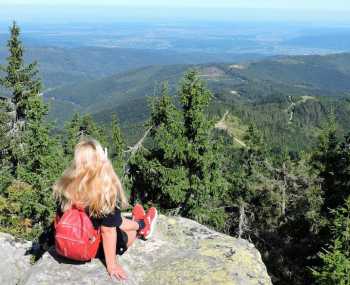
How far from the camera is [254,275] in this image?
8.86m

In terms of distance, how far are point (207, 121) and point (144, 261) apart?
17.0 meters

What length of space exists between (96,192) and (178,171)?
1791cm

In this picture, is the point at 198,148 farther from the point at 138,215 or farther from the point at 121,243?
the point at 121,243

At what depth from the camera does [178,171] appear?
82.6 ft

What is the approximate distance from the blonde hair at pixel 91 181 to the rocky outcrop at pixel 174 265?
120cm

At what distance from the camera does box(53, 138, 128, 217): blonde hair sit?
7309 mm

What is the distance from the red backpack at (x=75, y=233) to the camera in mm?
7539

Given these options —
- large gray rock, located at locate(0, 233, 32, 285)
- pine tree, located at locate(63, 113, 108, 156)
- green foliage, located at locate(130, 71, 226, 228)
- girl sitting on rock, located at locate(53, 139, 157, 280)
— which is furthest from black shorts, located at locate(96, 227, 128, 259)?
pine tree, located at locate(63, 113, 108, 156)

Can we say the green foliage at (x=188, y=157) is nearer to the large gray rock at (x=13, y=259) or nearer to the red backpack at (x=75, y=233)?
the large gray rock at (x=13, y=259)

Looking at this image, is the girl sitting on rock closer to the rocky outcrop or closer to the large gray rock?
the rocky outcrop

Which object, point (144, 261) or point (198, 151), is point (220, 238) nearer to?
point (144, 261)

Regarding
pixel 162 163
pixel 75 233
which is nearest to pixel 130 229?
pixel 75 233

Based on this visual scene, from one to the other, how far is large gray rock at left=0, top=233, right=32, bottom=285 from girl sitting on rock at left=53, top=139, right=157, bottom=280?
2.99 metres

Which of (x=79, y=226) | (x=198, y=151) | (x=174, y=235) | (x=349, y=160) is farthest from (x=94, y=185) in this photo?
(x=349, y=160)
